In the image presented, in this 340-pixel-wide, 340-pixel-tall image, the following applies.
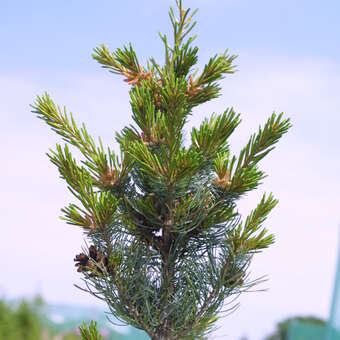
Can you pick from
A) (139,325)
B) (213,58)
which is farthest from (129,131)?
(139,325)

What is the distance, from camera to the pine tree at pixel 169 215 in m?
2.30

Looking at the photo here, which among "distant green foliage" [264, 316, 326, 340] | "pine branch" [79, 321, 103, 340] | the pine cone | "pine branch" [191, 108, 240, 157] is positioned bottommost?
"pine branch" [79, 321, 103, 340]

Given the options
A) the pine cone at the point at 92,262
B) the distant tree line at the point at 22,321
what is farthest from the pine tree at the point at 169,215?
the distant tree line at the point at 22,321

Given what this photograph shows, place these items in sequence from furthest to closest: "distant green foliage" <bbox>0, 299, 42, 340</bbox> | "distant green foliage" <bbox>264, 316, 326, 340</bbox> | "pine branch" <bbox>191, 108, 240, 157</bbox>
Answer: "distant green foliage" <bbox>264, 316, 326, 340</bbox>
"distant green foliage" <bbox>0, 299, 42, 340</bbox>
"pine branch" <bbox>191, 108, 240, 157</bbox>

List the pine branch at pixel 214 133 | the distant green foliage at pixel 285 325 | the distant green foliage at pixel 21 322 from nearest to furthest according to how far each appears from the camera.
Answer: the pine branch at pixel 214 133 → the distant green foliage at pixel 21 322 → the distant green foliage at pixel 285 325

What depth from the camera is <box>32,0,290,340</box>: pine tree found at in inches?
90.4

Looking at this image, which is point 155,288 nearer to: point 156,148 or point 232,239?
point 232,239

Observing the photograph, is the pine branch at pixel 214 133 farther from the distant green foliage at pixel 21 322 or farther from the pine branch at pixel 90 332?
the distant green foliage at pixel 21 322

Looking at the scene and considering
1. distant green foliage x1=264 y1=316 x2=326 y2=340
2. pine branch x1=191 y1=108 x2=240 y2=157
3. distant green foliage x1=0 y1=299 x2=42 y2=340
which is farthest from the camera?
distant green foliage x1=264 y1=316 x2=326 y2=340

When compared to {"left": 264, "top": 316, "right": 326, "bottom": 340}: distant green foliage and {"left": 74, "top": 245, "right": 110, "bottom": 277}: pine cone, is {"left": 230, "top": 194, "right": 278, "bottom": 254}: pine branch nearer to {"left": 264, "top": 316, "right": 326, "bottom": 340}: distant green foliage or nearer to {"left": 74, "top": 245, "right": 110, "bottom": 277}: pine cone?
{"left": 74, "top": 245, "right": 110, "bottom": 277}: pine cone

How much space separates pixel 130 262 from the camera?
7.77ft

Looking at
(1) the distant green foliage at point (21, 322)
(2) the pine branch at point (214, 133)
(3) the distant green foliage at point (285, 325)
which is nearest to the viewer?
(2) the pine branch at point (214, 133)

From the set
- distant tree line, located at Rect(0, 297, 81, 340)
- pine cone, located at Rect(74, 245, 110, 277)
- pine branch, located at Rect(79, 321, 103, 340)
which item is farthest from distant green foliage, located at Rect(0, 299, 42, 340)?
pine cone, located at Rect(74, 245, 110, 277)

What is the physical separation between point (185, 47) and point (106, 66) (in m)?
0.47
